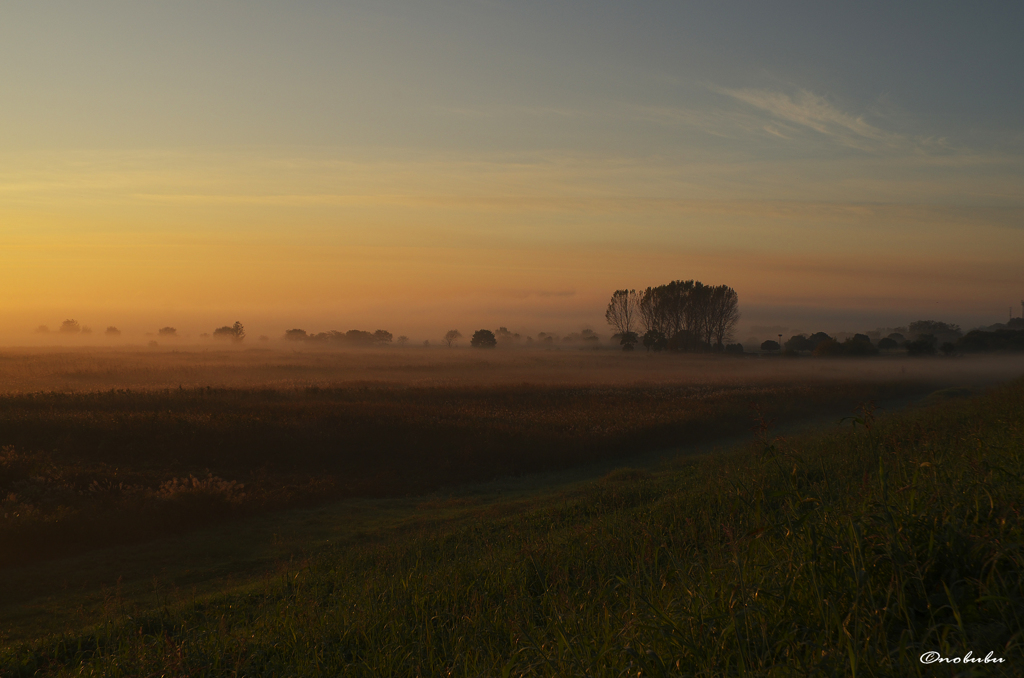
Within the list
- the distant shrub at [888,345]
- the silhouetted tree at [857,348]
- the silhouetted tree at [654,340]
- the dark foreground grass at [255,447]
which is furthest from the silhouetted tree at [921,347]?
the dark foreground grass at [255,447]

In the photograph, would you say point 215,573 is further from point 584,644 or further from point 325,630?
point 584,644

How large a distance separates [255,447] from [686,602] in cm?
2240

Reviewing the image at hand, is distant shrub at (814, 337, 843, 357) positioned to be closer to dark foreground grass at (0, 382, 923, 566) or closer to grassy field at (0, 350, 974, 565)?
grassy field at (0, 350, 974, 565)

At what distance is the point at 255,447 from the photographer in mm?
24031

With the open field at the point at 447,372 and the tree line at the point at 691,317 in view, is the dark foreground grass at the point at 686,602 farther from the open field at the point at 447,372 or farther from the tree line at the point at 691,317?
the tree line at the point at 691,317

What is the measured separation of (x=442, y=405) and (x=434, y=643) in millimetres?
30216

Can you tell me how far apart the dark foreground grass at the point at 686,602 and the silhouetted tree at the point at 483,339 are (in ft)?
491

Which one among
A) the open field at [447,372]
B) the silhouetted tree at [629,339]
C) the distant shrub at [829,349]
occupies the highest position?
the silhouetted tree at [629,339]

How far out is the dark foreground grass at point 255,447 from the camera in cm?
1603

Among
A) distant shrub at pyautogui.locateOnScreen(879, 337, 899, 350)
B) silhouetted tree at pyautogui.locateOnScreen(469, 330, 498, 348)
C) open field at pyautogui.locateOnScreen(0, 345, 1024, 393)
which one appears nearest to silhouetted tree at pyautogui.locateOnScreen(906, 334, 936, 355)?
open field at pyautogui.locateOnScreen(0, 345, 1024, 393)

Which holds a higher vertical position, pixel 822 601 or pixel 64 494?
pixel 822 601

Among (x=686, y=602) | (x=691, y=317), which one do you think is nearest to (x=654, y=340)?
(x=691, y=317)

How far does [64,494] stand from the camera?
16281mm

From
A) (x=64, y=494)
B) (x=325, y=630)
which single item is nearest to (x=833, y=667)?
(x=325, y=630)
